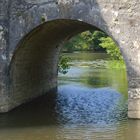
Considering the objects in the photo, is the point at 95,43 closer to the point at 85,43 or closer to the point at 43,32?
the point at 85,43

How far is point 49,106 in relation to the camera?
15.6 meters

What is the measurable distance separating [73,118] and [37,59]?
183 inches

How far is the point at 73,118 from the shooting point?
13.1 metres

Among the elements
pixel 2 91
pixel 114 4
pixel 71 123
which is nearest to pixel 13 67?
pixel 2 91

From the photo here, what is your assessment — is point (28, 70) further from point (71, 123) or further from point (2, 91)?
point (71, 123)

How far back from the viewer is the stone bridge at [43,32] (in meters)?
12.1

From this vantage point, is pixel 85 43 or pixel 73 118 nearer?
pixel 73 118

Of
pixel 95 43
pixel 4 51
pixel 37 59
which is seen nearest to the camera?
pixel 4 51

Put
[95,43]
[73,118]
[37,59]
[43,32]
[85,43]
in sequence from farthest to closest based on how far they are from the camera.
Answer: [85,43] < [95,43] < [37,59] < [43,32] < [73,118]

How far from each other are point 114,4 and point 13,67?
173 inches

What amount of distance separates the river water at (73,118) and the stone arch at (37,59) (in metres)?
0.53

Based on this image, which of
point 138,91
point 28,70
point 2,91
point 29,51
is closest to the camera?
point 138,91

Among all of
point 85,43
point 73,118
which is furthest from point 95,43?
point 73,118

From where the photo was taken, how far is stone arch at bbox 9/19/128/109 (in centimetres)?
1405
